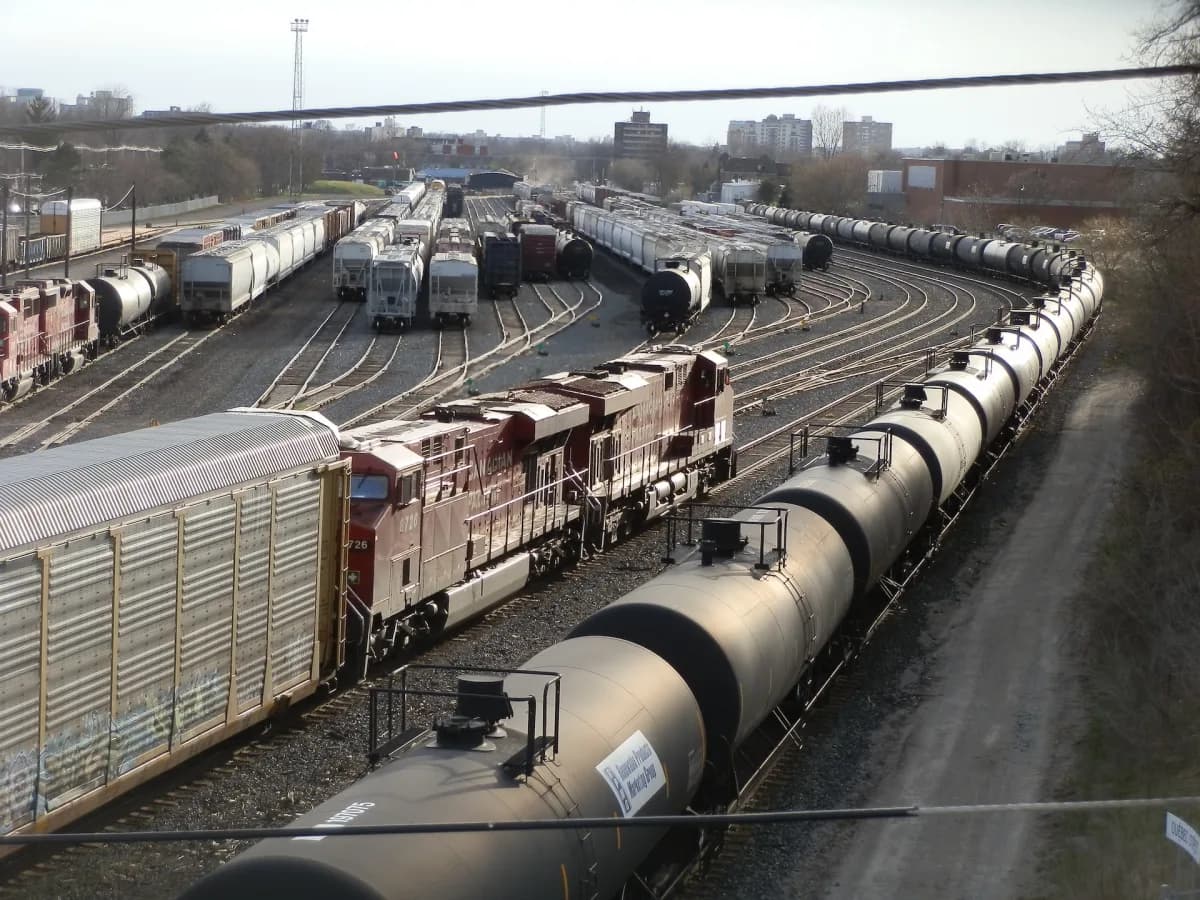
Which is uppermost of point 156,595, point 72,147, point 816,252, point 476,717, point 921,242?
point 72,147

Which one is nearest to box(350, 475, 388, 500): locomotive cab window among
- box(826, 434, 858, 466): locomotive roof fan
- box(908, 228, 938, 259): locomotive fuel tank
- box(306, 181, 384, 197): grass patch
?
box(826, 434, 858, 466): locomotive roof fan

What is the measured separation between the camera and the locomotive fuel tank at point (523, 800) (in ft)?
23.9

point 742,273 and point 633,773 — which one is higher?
point 742,273

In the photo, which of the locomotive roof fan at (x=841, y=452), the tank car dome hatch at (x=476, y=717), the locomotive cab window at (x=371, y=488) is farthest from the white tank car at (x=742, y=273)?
the tank car dome hatch at (x=476, y=717)

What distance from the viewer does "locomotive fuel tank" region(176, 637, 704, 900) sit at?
7.27 metres

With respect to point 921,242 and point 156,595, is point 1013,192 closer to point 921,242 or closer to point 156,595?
point 921,242

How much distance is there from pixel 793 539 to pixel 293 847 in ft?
30.7

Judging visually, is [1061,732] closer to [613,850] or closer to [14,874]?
[613,850]

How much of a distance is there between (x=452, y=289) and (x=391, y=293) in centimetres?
238

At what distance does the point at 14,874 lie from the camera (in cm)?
1222

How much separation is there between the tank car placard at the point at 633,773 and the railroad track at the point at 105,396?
84.5ft

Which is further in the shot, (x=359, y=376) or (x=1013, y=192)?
(x=1013, y=192)

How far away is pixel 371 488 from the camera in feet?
57.9

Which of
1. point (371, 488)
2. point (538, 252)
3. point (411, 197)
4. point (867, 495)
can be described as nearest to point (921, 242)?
point (538, 252)
